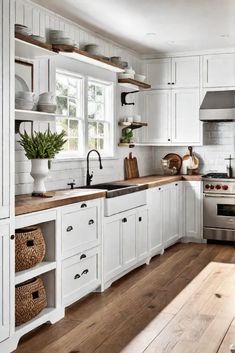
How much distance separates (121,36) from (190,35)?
31.9 inches

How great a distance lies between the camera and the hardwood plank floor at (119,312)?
135 inches

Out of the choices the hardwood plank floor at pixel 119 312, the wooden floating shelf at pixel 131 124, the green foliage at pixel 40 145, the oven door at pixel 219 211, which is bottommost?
the hardwood plank floor at pixel 119 312

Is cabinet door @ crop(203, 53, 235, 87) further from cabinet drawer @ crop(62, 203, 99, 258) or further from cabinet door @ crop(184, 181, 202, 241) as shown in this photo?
cabinet drawer @ crop(62, 203, 99, 258)

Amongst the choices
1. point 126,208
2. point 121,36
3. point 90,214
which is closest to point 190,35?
point 121,36

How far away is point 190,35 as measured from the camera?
6031 mm

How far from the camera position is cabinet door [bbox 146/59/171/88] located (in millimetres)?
7199

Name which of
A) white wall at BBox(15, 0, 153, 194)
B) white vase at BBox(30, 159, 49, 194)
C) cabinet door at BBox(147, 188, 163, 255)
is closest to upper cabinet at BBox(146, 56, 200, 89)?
white wall at BBox(15, 0, 153, 194)

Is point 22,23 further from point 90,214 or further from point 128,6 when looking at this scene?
point 90,214

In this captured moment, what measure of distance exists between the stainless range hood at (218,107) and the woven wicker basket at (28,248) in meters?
3.77

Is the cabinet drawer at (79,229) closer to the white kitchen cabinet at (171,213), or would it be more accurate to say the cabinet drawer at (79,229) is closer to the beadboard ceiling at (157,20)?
the beadboard ceiling at (157,20)

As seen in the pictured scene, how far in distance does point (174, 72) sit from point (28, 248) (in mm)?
4384

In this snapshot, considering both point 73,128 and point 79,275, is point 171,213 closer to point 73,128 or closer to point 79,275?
point 73,128

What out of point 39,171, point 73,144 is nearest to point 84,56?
point 73,144

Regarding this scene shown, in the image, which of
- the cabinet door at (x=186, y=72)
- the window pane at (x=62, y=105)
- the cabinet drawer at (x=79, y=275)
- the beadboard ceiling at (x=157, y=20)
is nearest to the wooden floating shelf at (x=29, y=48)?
the beadboard ceiling at (x=157, y=20)
